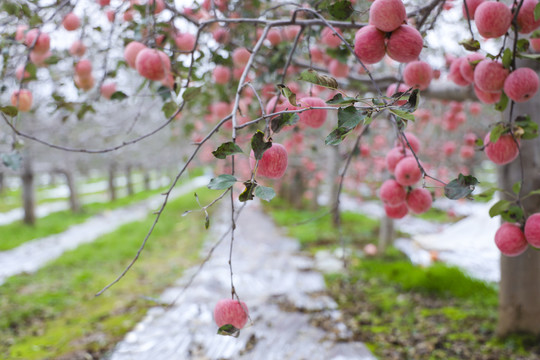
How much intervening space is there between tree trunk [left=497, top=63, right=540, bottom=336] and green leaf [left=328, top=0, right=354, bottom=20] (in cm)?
122

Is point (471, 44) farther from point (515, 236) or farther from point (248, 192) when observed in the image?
point (248, 192)

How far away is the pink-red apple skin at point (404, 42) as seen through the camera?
31.9 inches

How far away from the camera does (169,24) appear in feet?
4.40

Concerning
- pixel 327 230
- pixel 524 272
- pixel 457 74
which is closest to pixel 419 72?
pixel 457 74

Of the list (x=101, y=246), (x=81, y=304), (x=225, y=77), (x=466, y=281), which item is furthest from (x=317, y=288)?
(x=101, y=246)

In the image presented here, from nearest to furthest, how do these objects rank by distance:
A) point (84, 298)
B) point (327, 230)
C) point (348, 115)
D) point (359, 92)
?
point (348, 115)
point (359, 92)
point (84, 298)
point (327, 230)

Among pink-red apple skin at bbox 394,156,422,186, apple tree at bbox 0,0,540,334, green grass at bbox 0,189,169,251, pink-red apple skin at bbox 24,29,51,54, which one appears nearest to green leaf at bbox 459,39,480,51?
apple tree at bbox 0,0,540,334

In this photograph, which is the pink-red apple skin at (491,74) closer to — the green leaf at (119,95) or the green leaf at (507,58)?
the green leaf at (507,58)

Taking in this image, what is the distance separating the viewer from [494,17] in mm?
875

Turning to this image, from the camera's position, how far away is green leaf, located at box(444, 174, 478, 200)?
781mm

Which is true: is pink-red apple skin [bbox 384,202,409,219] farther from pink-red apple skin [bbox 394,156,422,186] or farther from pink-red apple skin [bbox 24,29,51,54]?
pink-red apple skin [bbox 24,29,51,54]

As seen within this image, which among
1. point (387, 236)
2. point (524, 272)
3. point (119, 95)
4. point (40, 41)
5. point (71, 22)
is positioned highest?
point (71, 22)

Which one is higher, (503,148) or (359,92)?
(359,92)

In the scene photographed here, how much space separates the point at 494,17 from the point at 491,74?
139mm
